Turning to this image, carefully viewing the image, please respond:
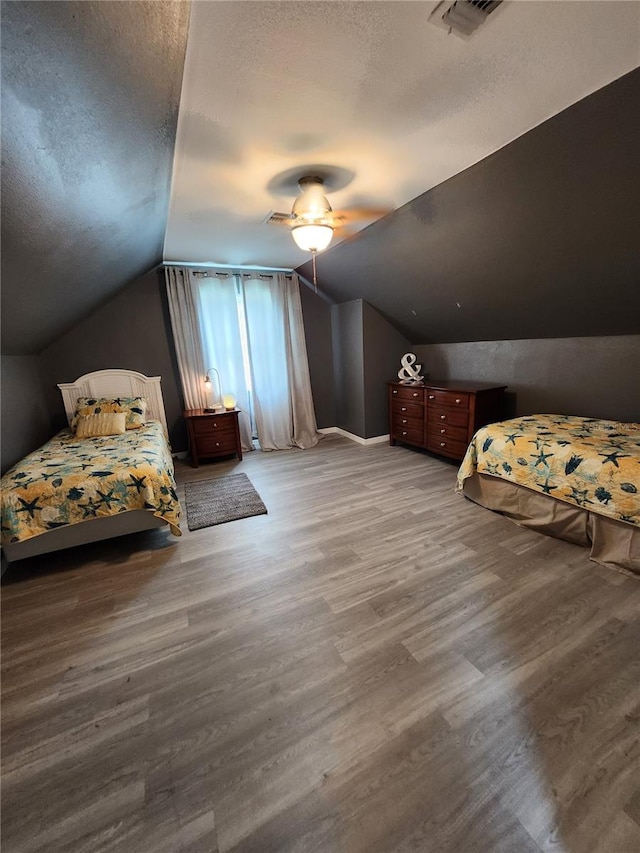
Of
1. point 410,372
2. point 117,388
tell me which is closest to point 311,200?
point 410,372

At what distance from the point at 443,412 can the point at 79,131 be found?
10.9 ft

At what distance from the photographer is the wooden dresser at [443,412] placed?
322cm

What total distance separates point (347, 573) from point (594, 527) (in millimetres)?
1509

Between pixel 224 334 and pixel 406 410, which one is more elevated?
pixel 224 334

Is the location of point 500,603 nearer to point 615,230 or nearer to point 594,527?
point 594,527

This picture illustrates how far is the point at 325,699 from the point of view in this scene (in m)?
1.30

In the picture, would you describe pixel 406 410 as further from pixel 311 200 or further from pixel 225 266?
pixel 225 266

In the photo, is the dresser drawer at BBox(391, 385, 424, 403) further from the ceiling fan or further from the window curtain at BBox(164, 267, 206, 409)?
the window curtain at BBox(164, 267, 206, 409)

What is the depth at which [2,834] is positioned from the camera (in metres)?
0.96

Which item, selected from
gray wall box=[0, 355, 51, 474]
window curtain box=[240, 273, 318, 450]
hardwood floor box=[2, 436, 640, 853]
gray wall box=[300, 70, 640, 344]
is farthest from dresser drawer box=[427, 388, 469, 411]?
gray wall box=[0, 355, 51, 474]

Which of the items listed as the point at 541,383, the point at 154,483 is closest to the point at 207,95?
the point at 154,483

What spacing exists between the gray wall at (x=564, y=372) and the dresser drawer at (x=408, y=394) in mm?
586

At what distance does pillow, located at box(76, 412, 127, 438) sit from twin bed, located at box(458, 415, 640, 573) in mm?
3163

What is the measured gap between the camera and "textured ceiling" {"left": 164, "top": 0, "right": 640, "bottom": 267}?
1062mm
